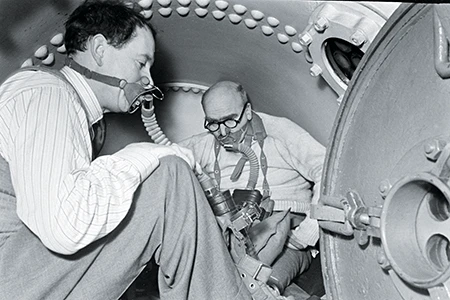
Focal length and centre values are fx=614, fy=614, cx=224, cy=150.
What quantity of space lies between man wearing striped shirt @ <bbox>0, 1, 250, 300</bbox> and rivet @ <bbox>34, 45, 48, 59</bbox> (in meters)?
0.27

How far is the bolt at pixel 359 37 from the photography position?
4.67 feet

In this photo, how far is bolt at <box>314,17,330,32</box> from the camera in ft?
4.84

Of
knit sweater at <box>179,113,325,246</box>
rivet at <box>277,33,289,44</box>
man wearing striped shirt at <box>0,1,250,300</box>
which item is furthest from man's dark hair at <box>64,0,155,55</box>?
knit sweater at <box>179,113,325,246</box>

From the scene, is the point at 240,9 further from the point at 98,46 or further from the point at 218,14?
the point at 98,46

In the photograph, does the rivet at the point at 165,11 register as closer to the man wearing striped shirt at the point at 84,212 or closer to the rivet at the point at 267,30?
the rivet at the point at 267,30

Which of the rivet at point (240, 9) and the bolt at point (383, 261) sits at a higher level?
the rivet at point (240, 9)

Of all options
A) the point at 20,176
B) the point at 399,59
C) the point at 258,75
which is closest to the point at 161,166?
the point at 20,176

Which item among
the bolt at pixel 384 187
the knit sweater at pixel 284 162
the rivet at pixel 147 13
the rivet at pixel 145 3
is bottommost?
the knit sweater at pixel 284 162

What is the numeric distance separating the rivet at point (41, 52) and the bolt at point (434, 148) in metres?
1.00

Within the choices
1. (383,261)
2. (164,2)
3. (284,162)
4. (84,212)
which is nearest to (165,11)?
(164,2)

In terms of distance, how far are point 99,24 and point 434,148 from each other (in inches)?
35.7

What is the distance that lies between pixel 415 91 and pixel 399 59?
8 cm

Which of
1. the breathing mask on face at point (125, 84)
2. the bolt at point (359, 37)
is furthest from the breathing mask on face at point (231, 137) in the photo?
the bolt at point (359, 37)

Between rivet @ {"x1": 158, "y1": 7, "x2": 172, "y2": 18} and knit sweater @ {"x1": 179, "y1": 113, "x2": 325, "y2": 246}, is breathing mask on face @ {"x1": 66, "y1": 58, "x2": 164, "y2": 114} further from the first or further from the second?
knit sweater @ {"x1": 179, "y1": 113, "x2": 325, "y2": 246}
